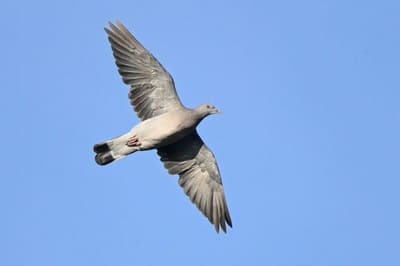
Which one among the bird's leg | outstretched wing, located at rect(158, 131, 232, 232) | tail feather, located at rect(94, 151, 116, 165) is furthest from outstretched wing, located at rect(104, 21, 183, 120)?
tail feather, located at rect(94, 151, 116, 165)

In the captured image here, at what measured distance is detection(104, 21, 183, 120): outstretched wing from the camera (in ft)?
65.4

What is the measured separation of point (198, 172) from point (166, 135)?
58.5 inches

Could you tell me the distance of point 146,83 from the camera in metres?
20.0

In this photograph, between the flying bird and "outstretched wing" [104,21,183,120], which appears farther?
"outstretched wing" [104,21,183,120]

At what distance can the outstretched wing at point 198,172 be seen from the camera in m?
20.1

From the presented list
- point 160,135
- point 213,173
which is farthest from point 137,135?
point 213,173

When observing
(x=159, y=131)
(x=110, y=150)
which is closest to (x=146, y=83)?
(x=159, y=131)

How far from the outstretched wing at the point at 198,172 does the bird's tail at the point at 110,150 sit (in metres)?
0.99

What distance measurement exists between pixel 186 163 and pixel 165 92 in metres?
1.67

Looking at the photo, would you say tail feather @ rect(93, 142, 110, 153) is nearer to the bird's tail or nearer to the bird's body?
the bird's tail

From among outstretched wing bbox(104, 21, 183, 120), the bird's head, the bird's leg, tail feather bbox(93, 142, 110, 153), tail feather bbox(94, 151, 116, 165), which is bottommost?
tail feather bbox(94, 151, 116, 165)

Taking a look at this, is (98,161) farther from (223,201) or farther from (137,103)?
(223,201)

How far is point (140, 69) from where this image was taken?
2005 cm

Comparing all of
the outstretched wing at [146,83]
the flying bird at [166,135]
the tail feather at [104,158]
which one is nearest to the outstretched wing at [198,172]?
the flying bird at [166,135]
